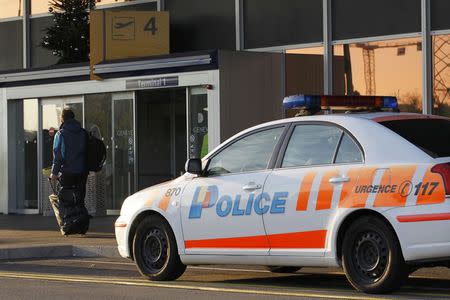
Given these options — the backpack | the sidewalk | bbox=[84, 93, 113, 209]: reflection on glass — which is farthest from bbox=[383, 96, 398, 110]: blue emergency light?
bbox=[84, 93, 113, 209]: reflection on glass

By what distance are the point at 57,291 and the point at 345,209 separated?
290 cm

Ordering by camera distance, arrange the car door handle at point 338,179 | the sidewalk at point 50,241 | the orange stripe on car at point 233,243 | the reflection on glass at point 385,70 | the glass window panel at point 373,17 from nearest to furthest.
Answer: the car door handle at point 338,179 < the orange stripe on car at point 233,243 < the sidewalk at point 50,241 < the reflection on glass at point 385,70 < the glass window panel at point 373,17

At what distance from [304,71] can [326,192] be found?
31.2 feet

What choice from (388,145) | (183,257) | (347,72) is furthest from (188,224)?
(347,72)

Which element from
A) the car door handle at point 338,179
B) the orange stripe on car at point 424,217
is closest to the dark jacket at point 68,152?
the car door handle at point 338,179

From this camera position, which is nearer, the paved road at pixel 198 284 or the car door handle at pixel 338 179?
the car door handle at pixel 338 179

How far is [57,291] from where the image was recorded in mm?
10391

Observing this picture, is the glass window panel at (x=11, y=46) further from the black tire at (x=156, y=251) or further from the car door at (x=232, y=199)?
the car door at (x=232, y=199)

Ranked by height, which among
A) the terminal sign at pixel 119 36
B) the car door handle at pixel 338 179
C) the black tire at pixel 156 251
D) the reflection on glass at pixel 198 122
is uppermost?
the terminal sign at pixel 119 36

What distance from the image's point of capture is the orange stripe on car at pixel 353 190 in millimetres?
9297

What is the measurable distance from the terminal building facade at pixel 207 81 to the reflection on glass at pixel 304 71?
2 cm

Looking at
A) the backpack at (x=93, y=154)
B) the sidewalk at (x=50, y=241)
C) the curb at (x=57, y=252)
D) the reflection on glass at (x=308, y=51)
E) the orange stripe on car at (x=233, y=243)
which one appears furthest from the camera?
the reflection on glass at (x=308, y=51)

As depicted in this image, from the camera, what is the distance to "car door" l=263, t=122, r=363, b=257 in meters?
9.58

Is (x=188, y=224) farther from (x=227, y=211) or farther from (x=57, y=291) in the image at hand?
(x=57, y=291)
